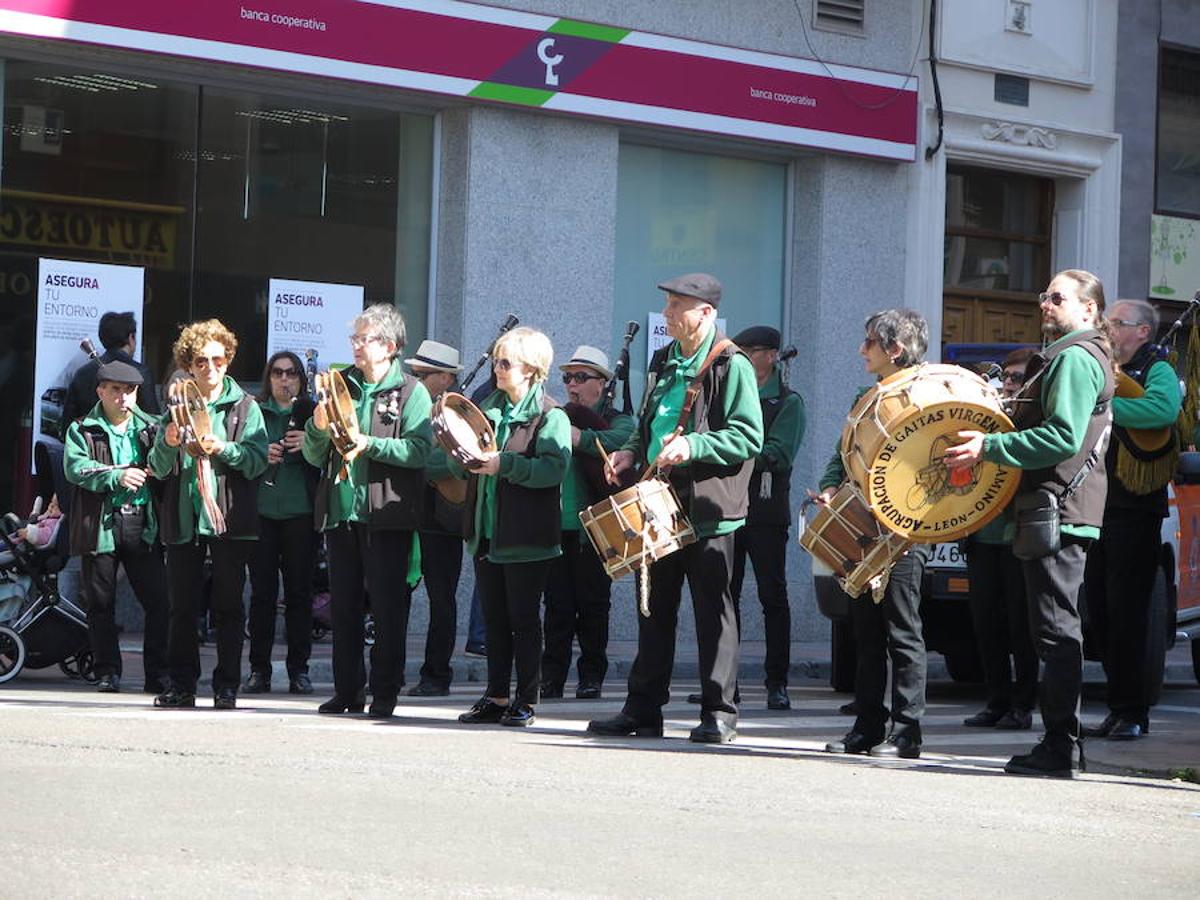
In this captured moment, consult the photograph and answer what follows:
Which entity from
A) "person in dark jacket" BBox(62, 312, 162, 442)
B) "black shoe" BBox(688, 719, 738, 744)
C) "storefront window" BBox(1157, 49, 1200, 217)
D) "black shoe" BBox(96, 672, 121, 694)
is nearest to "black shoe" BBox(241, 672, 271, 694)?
"black shoe" BBox(96, 672, 121, 694)

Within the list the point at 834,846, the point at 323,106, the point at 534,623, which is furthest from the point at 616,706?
the point at 323,106

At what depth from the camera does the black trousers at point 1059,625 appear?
9102 millimetres

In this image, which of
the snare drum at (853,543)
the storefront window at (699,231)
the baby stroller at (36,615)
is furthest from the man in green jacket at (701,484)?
the storefront window at (699,231)

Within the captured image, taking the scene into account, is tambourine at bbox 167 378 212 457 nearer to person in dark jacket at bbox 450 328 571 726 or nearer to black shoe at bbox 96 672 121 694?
person in dark jacket at bbox 450 328 571 726

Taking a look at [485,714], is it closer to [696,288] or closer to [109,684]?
[696,288]

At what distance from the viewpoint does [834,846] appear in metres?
7.01

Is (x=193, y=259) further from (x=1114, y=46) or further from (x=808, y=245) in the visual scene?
(x=1114, y=46)

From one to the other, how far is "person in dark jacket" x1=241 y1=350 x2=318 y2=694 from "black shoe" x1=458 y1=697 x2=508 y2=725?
237 centimetres

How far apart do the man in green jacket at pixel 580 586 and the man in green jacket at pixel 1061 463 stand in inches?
156

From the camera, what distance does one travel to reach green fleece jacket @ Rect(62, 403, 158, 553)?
12094mm

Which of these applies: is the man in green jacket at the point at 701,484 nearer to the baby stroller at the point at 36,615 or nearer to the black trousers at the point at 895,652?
the black trousers at the point at 895,652

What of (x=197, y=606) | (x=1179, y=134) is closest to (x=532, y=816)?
(x=197, y=606)

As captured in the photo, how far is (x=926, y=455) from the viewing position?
9.16 m

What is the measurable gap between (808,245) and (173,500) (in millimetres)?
9398
